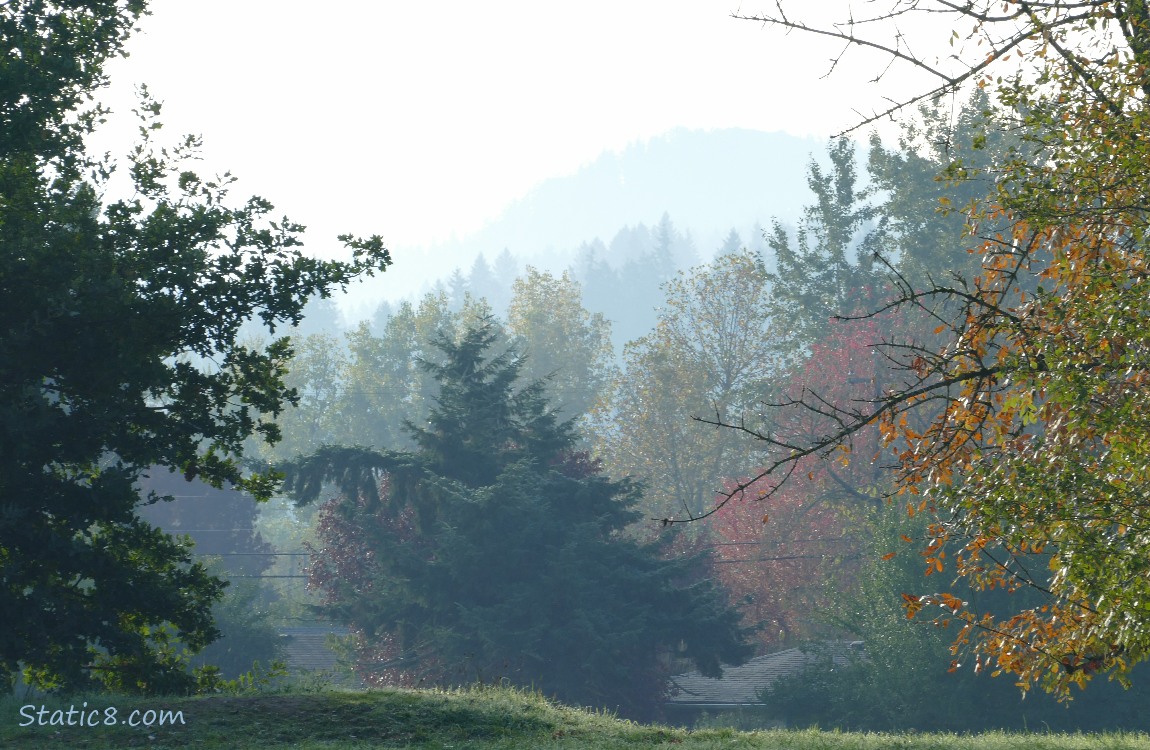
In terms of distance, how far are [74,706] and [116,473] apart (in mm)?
3202

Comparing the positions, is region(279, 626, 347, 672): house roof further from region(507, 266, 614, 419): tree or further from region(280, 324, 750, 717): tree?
region(507, 266, 614, 419): tree

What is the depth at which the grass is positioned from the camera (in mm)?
10211

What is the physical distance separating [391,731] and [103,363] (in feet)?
17.5

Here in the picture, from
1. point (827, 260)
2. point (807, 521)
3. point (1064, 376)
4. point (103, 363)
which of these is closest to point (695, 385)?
Answer: point (827, 260)

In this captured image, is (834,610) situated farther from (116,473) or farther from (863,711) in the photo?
(116,473)

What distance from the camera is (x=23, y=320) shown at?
12398 mm

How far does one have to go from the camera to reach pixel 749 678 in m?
39.8

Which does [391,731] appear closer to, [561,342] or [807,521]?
[807,521]

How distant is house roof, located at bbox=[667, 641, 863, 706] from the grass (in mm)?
22808

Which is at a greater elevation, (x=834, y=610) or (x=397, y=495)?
(x=397, y=495)

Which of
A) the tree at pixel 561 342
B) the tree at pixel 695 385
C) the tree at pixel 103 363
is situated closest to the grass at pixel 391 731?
the tree at pixel 103 363

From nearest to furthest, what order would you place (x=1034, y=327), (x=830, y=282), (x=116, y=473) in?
(x=1034, y=327)
(x=116, y=473)
(x=830, y=282)

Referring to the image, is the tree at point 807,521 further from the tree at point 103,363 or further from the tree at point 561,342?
the tree at point 103,363

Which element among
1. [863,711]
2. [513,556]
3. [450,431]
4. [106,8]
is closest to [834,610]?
[863,711]
